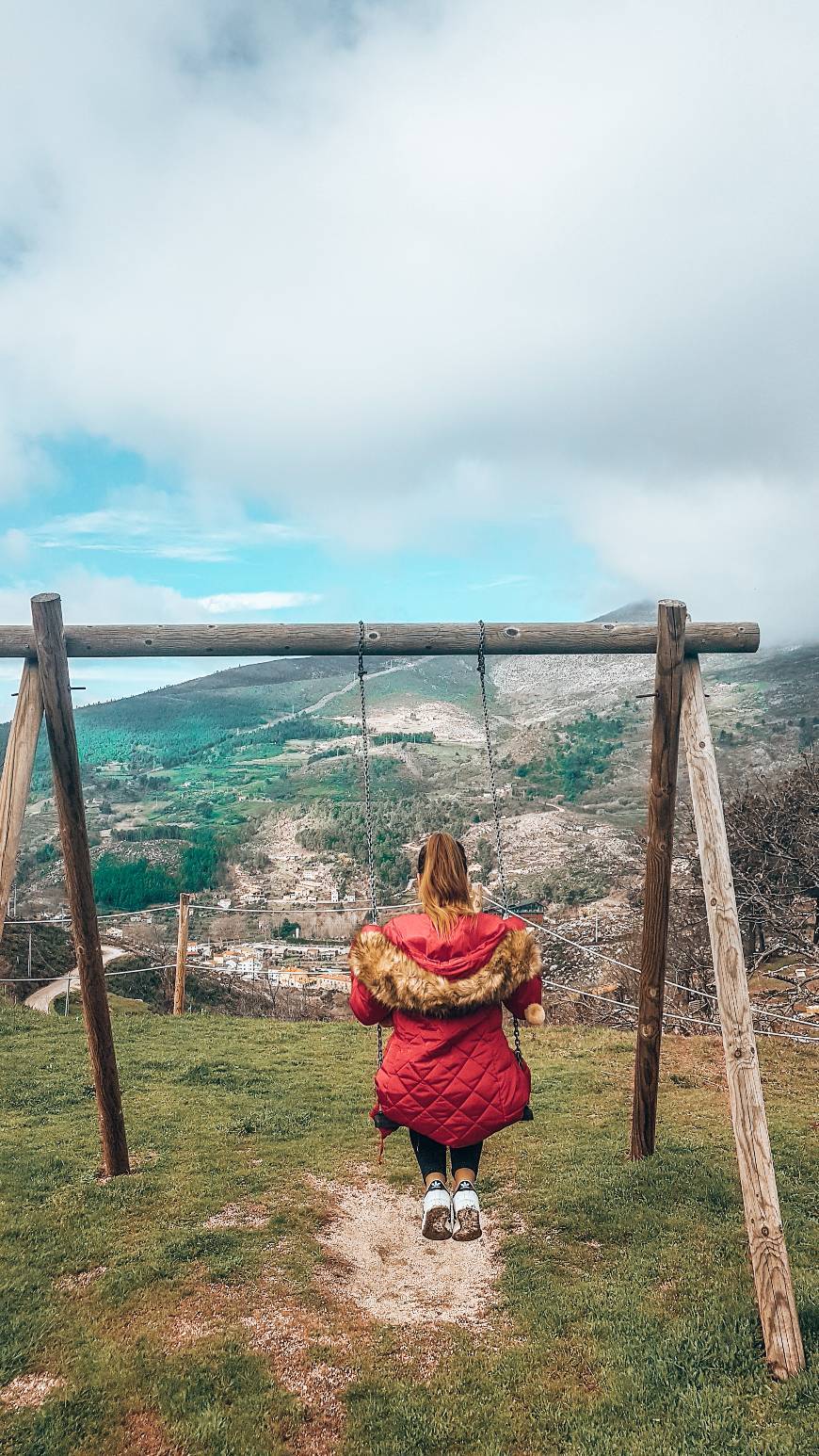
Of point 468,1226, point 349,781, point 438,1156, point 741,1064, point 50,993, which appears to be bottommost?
point 50,993

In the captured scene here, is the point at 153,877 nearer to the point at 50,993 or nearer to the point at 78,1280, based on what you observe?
the point at 50,993

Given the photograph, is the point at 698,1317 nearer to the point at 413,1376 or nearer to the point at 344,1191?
the point at 413,1376

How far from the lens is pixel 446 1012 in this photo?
157 inches

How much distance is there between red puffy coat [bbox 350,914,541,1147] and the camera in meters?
3.98

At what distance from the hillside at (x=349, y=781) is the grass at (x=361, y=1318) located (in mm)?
17650

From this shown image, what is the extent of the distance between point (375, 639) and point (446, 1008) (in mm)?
2136

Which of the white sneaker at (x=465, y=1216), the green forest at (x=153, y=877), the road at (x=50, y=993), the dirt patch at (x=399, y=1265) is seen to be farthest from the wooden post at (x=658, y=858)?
the green forest at (x=153, y=877)

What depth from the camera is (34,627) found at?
4.94m

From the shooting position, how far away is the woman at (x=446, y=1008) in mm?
3984

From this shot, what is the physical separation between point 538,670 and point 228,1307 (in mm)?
70297

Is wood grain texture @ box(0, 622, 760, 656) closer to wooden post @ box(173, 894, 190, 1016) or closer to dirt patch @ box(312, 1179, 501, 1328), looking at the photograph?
dirt patch @ box(312, 1179, 501, 1328)

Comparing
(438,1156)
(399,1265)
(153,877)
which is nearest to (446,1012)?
(438,1156)

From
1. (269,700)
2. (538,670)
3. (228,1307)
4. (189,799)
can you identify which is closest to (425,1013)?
(228,1307)

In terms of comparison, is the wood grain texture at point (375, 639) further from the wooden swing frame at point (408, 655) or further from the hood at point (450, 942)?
the hood at point (450, 942)
